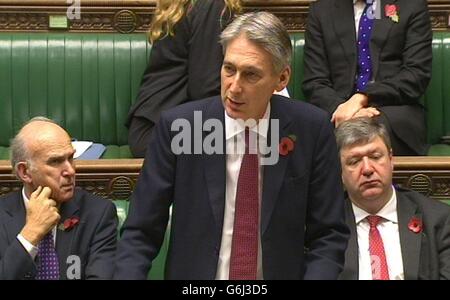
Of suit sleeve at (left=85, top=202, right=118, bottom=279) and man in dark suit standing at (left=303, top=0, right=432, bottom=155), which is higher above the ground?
man in dark suit standing at (left=303, top=0, right=432, bottom=155)

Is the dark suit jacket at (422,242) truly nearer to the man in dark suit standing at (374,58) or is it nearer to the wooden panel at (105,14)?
the man in dark suit standing at (374,58)

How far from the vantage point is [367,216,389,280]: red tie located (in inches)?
49.5

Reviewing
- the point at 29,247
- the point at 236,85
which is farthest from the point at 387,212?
the point at 29,247

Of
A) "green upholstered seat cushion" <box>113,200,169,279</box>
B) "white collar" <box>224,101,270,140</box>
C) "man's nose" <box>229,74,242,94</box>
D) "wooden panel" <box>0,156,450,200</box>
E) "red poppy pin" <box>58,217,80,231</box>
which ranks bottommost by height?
"green upholstered seat cushion" <box>113,200,169,279</box>

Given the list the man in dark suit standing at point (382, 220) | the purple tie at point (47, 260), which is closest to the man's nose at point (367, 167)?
the man in dark suit standing at point (382, 220)

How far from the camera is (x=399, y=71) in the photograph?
1.75m

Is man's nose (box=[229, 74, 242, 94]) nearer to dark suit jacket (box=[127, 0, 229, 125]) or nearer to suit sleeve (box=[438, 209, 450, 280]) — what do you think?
suit sleeve (box=[438, 209, 450, 280])

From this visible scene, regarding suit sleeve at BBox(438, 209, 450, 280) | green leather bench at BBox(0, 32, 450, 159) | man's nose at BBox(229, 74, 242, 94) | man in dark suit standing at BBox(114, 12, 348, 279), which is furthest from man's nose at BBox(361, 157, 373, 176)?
green leather bench at BBox(0, 32, 450, 159)

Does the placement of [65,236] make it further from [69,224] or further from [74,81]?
[74,81]

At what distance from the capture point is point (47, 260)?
1247 millimetres

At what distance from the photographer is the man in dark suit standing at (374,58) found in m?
1.71

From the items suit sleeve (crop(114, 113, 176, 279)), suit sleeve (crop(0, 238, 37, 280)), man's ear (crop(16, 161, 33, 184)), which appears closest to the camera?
suit sleeve (crop(114, 113, 176, 279))

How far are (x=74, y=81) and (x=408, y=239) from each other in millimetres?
856
